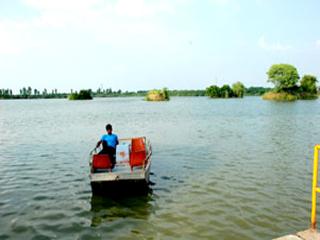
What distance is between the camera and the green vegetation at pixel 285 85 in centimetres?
11750

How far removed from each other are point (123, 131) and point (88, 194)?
1975cm

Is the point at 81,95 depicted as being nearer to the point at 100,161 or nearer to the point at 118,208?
the point at 100,161

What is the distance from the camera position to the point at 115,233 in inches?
322

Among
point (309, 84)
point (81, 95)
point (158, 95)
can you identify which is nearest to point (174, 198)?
point (158, 95)

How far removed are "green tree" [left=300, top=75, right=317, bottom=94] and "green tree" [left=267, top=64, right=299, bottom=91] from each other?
10.0m

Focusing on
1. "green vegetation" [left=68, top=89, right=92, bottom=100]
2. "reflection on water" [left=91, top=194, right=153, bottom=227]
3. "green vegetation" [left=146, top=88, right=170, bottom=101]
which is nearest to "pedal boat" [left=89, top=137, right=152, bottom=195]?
"reflection on water" [left=91, top=194, right=153, bottom=227]

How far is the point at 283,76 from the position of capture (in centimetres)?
11875

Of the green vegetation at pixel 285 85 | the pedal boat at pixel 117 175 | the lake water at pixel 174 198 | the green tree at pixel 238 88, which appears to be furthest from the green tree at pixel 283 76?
the pedal boat at pixel 117 175

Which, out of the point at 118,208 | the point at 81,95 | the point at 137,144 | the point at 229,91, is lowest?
the point at 118,208

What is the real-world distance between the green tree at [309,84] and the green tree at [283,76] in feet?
32.9

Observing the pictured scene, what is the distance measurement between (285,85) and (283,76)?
369cm

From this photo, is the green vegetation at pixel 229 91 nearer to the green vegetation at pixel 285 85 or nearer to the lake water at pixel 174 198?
the green vegetation at pixel 285 85

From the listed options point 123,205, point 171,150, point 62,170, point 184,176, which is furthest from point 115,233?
point 171,150

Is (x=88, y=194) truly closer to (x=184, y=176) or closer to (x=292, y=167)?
(x=184, y=176)
